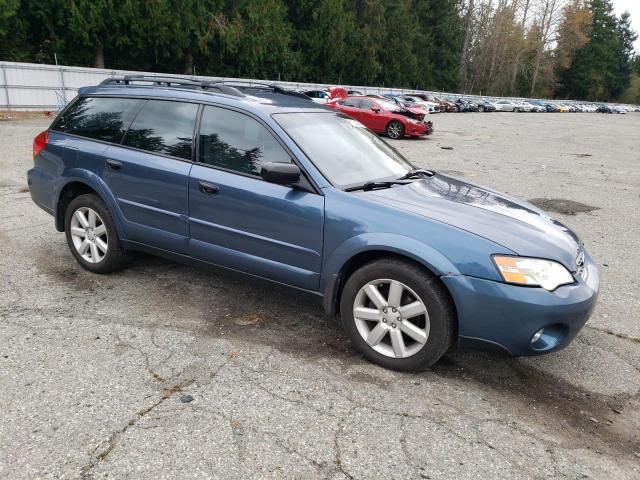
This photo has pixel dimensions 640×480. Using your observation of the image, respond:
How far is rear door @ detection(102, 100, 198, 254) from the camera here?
3957 mm

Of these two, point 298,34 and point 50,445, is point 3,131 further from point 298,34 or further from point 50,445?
point 298,34

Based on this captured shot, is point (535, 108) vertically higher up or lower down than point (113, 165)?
lower down

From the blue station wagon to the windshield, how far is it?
0.01 m

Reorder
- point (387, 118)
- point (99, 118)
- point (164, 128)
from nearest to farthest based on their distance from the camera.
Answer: point (164, 128) < point (99, 118) < point (387, 118)

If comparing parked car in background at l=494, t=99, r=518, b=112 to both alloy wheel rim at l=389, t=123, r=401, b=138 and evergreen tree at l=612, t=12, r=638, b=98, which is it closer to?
alloy wheel rim at l=389, t=123, r=401, b=138

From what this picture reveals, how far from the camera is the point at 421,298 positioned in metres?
3.07

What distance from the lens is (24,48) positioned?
90.4ft

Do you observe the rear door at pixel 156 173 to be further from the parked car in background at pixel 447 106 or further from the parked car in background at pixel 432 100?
the parked car in background at pixel 447 106

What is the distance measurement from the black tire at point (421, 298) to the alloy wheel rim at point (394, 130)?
15.8 metres

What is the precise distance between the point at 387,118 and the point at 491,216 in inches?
624

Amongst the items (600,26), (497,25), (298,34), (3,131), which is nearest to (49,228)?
(3,131)

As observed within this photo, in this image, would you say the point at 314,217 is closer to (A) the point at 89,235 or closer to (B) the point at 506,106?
(A) the point at 89,235

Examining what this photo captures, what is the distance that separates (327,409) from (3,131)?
52.3 ft

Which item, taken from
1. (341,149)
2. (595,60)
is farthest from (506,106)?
(341,149)
